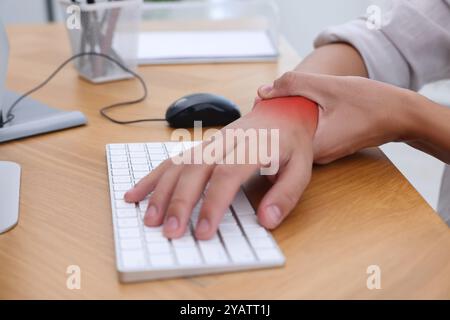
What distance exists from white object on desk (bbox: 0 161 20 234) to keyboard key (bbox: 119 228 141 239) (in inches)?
4.5

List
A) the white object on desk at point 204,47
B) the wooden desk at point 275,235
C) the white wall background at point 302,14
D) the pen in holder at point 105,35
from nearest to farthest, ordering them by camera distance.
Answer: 1. the wooden desk at point 275,235
2. the pen in holder at point 105,35
3. the white object on desk at point 204,47
4. the white wall background at point 302,14

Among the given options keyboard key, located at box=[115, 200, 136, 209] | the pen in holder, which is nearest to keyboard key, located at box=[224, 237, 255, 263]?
keyboard key, located at box=[115, 200, 136, 209]

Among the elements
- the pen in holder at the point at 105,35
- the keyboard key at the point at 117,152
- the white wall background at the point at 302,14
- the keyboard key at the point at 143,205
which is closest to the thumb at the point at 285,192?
the keyboard key at the point at 143,205

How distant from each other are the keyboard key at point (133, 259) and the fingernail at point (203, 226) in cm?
5

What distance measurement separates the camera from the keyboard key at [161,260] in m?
0.43

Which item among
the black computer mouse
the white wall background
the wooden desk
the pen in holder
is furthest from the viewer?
the white wall background

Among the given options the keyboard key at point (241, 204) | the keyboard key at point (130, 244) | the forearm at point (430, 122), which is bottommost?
the keyboard key at point (241, 204)

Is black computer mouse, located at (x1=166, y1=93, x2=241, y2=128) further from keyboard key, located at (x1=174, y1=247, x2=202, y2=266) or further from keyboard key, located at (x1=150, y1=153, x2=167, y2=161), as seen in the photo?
keyboard key, located at (x1=174, y1=247, x2=202, y2=266)

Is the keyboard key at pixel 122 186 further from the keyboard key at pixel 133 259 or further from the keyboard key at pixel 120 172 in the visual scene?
the keyboard key at pixel 133 259

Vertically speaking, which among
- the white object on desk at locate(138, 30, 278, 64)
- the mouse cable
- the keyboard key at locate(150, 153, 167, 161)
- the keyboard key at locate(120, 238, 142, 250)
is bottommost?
the white object on desk at locate(138, 30, 278, 64)

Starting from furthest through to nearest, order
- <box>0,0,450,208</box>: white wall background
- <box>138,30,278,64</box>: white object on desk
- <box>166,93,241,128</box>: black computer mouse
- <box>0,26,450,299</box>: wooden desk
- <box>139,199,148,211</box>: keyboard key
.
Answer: <box>0,0,450,208</box>: white wall background → <box>138,30,278,64</box>: white object on desk → <box>166,93,241,128</box>: black computer mouse → <box>139,199,148,211</box>: keyboard key → <box>0,26,450,299</box>: wooden desk

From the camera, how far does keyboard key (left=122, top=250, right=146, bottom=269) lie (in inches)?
17.0

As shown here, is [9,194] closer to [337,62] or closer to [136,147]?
[136,147]

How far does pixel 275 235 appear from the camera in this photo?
50 centimetres
